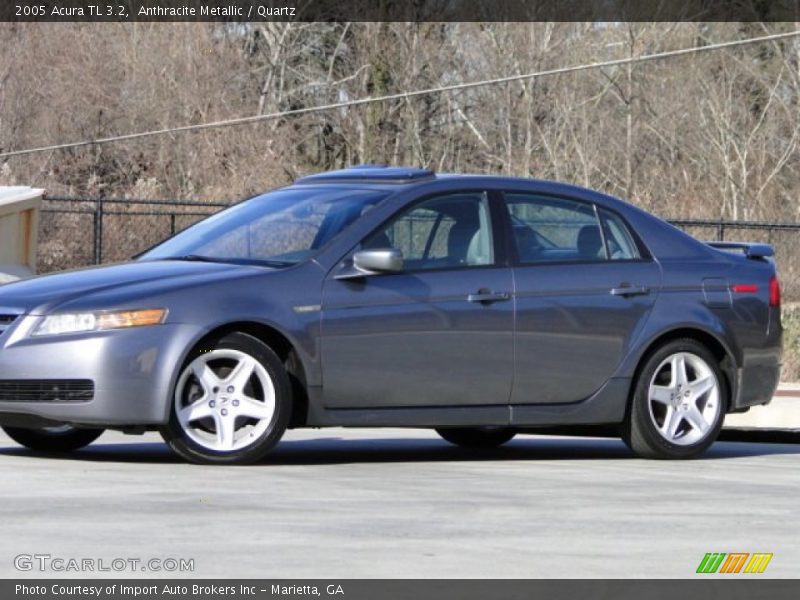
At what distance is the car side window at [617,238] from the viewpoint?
1099 cm

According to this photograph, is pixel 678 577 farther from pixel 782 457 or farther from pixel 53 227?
pixel 53 227

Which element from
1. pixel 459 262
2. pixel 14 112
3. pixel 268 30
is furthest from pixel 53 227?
pixel 459 262

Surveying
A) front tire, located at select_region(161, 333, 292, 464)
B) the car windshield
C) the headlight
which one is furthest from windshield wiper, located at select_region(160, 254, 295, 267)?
the headlight

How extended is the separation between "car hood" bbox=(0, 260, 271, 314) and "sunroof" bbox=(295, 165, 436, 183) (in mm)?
1128

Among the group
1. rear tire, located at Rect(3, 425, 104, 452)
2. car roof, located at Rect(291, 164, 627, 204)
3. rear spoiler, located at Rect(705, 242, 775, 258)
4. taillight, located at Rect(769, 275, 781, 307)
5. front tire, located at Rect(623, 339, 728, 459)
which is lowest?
rear tire, located at Rect(3, 425, 104, 452)

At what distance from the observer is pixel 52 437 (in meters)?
10.6

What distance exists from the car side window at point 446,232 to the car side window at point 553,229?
205 millimetres

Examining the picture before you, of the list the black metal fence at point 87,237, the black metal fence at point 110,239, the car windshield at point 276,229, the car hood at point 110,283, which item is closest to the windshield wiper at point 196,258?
the car windshield at point 276,229

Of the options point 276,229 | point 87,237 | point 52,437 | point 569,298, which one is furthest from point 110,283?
point 87,237

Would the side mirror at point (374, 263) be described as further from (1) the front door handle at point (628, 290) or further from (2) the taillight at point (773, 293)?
(2) the taillight at point (773, 293)

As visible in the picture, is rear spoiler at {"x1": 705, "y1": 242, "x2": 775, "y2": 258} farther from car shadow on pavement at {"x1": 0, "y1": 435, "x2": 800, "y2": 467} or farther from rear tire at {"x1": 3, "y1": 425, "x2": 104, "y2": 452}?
rear tire at {"x1": 3, "y1": 425, "x2": 104, "y2": 452}

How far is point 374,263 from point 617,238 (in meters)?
1.86

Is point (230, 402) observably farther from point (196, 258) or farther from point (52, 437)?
point (52, 437)

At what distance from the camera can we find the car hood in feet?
31.2
